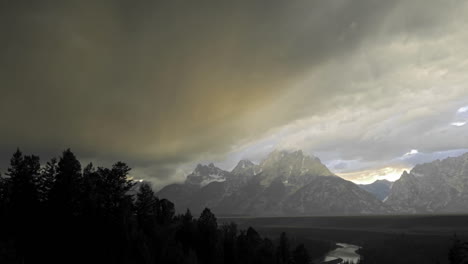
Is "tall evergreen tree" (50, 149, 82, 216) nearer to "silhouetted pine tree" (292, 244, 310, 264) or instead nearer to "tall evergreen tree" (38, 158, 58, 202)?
"tall evergreen tree" (38, 158, 58, 202)

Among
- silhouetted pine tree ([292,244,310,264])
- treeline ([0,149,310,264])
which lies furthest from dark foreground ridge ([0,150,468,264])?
silhouetted pine tree ([292,244,310,264])

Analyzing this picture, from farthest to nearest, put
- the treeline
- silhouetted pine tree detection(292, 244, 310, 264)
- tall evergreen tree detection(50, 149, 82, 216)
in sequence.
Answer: silhouetted pine tree detection(292, 244, 310, 264)
tall evergreen tree detection(50, 149, 82, 216)
the treeline

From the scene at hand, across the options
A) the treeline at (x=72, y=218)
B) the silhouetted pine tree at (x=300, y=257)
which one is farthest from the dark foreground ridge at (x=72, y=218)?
the silhouetted pine tree at (x=300, y=257)

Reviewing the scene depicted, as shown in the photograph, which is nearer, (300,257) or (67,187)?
(67,187)

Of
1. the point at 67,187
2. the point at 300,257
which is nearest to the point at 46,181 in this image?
the point at 67,187

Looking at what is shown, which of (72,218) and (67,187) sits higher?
(67,187)

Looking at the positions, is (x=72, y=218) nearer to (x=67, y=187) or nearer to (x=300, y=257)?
(x=67, y=187)

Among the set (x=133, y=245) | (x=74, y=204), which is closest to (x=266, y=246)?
(x=133, y=245)

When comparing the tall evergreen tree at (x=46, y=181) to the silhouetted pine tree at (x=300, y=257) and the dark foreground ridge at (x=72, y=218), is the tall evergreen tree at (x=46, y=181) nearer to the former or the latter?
the dark foreground ridge at (x=72, y=218)

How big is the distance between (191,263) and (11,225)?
3968 centimetres

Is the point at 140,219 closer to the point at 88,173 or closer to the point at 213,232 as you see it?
the point at 88,173

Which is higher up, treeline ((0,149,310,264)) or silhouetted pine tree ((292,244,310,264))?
treeline ((0,149,310,264))

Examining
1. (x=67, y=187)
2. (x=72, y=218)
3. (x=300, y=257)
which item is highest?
(x=67, y=187)

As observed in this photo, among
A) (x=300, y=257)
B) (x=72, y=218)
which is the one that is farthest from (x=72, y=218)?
(x=300, y=257)
